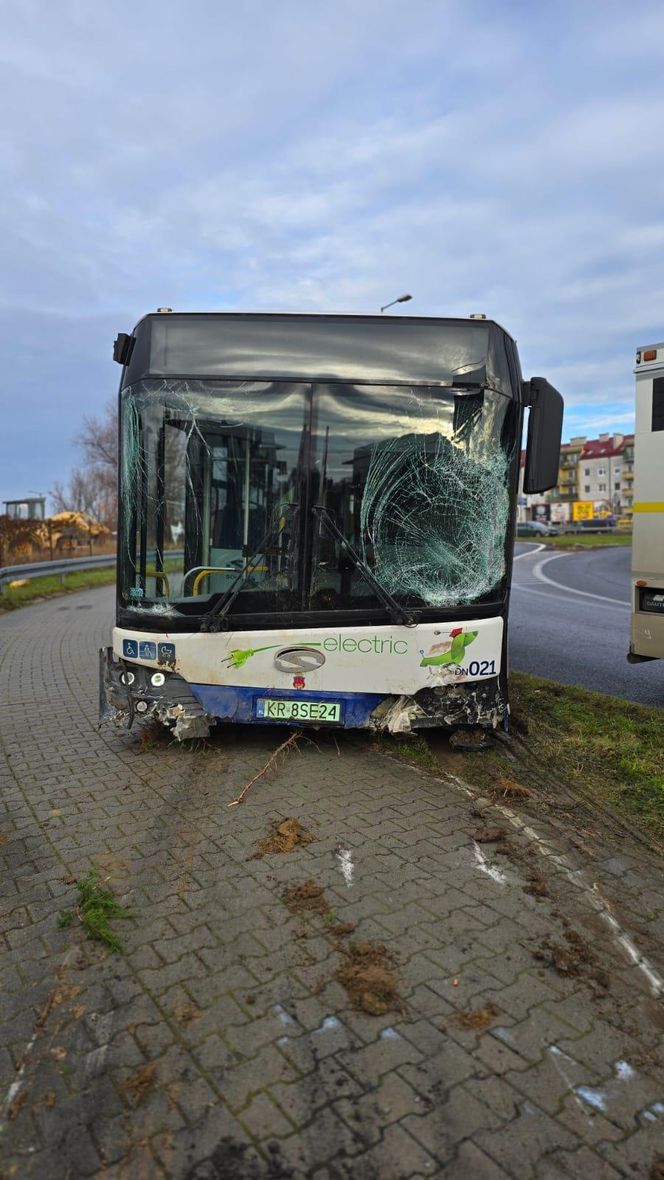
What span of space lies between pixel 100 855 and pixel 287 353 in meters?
3.46

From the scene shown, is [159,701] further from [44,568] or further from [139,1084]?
[44,568]

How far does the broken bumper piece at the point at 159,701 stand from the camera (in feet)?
17.9

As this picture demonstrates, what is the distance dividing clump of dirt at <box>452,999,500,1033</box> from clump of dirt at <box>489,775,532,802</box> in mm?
2112

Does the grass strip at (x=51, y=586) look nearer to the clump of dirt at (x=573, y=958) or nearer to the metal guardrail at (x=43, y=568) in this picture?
the metal guardrail at (x=43, y=568)

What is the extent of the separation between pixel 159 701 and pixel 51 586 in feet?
60.1

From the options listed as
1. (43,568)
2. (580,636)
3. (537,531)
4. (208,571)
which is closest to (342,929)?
(208,571)

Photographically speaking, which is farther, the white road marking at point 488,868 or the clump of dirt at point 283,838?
the clump of dirt at point 283,838

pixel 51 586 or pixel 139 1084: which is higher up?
pixel 51 586

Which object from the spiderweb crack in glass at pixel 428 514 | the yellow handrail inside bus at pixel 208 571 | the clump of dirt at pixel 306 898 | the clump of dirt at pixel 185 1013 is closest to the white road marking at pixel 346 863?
the clump of dirt at pixel 306 898

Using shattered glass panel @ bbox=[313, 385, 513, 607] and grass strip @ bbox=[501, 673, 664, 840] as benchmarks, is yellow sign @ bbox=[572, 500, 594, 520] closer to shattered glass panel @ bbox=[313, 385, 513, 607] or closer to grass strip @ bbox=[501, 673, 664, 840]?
grass strip @ bbox=[501, 673, 664, 840]

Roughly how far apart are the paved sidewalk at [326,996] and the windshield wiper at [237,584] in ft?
3.71

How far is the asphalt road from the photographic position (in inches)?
354

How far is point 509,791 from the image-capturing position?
4961 millimetres

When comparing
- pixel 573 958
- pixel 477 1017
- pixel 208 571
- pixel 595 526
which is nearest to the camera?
pixel 477 1017
